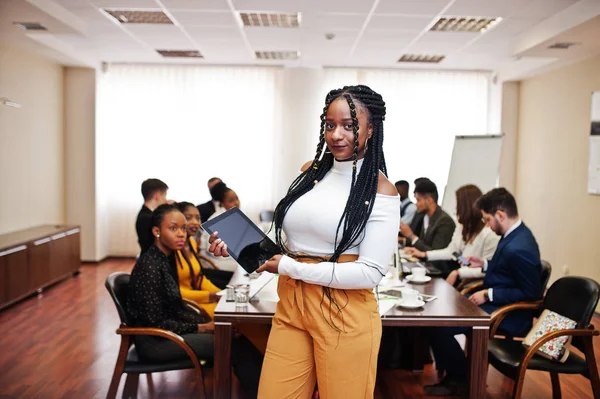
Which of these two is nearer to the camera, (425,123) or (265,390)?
(265,390)

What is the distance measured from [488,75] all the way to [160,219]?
7055 mm

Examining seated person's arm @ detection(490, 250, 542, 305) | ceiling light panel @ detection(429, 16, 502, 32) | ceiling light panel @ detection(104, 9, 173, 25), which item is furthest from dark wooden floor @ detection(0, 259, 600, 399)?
Answer: ceiling light panel @ detection(429, 16, 502, 32)

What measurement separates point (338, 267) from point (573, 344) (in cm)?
209

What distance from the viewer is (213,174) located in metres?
9.22

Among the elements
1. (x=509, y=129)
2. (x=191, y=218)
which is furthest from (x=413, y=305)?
(x=509, y=129)

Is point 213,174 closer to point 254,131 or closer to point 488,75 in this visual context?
point 254,131

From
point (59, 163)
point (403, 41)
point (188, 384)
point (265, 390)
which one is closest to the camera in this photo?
point (265, 390)

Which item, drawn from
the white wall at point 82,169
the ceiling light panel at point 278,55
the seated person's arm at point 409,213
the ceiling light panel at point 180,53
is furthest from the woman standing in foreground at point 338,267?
the white wall at point 82,169

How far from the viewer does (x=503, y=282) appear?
374 cm

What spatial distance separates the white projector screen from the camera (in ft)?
24.7

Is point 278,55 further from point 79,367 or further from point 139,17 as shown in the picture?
point 79,367

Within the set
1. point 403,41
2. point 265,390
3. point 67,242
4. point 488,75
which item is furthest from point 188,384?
point 488,75

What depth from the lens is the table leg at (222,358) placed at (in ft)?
9.50

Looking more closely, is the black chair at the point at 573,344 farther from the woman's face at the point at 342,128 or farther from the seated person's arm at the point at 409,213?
the seated person's arm at the point at 409,213
